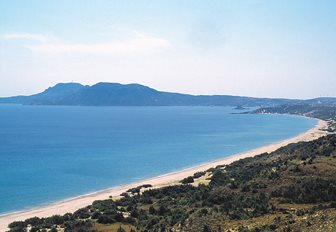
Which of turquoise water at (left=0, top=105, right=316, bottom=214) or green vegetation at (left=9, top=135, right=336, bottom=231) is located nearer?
green vegetation at (left=9, top=135, right=336, bottom=231)

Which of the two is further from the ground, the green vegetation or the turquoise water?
the green vegetation

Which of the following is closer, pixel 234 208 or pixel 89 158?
pixel 234 208

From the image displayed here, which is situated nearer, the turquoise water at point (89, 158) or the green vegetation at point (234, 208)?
the green vegetation at point (234, 208)

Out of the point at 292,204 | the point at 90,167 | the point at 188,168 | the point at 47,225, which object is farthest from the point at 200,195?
the point at 90,167

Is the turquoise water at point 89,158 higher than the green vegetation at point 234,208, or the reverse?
the green vegetation at point 234,208

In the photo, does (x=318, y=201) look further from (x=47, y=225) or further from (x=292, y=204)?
(x=47, y=225)

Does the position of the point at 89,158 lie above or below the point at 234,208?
below

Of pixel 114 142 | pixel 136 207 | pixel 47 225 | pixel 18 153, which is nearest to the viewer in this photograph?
pixel 47 225

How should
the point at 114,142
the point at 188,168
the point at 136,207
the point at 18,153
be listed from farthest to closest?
the point at 114,142
the point at 18,153
the point at 188,168
the point at 136,207
